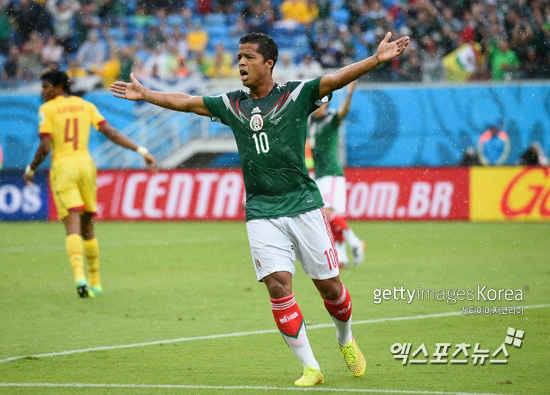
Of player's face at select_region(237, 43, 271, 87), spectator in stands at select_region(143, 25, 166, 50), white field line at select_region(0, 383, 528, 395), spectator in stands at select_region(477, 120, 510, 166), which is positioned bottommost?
spectator in stands at select_region(477, 120, 510, 166)

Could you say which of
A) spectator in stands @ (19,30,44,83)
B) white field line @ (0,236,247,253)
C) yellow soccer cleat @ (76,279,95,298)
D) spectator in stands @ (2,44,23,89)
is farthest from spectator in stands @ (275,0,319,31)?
yellow soccer cleat @ (76,279,95,298)

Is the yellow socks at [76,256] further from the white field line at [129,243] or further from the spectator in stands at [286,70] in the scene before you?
the spectator in stands at [286,70]

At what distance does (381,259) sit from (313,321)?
4.94 m

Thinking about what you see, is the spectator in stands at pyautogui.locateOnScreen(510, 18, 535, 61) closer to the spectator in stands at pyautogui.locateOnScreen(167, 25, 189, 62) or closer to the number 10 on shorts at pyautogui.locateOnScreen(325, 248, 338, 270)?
the spectator in stands at pyautogui.locateOnScreen(167, 25, 189, 62)

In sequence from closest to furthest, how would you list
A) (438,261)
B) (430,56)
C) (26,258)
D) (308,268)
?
(308,268) < (438,261) < (26,258) < (430,56)

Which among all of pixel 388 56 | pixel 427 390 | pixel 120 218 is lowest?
pixel 120 218

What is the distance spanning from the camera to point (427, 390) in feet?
17.8

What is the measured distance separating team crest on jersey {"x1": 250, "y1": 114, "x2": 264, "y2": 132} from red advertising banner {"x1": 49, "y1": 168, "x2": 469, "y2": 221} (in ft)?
44.1

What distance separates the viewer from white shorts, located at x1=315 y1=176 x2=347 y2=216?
11.9 meters

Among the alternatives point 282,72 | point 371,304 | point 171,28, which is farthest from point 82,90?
point 371,304

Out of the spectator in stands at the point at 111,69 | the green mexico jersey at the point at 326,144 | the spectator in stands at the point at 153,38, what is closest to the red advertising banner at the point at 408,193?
the green mexico jersey at the point at 326,144

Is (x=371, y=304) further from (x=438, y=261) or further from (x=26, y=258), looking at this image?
(x=26, y=258)

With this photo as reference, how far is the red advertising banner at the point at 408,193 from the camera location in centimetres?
1889

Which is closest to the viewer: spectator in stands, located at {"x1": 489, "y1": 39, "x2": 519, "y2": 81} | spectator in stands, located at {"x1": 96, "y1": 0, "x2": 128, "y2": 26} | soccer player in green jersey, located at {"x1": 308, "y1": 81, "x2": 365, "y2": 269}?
soccer player in green jersey, located at {"x1": 308, "y1": 81, "x2": 365, "y2": 269}
